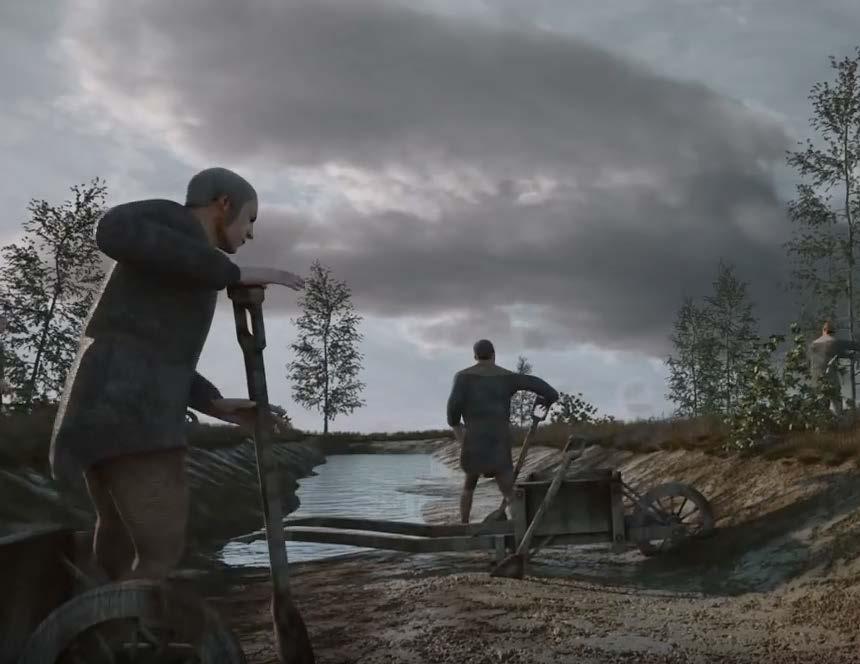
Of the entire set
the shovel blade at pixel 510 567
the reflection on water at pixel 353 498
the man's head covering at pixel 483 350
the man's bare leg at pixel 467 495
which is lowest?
the reflection on water at pixel 353 498

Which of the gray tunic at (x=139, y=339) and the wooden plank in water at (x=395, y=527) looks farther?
the wooden plank in water at (x=395, y=527)

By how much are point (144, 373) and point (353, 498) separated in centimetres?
1493

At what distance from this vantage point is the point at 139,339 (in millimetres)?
3119

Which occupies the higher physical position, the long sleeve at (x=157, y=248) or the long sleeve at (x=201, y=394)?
the long sleeve at (x=157, y=248)

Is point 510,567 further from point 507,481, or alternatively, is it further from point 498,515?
point 507,481

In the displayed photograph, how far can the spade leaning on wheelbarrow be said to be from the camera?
3.04 meters

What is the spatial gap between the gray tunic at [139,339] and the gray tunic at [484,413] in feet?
23.9

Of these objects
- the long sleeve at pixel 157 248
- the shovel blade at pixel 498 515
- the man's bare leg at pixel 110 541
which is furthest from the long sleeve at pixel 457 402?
the long sleeve at pixel 157 248

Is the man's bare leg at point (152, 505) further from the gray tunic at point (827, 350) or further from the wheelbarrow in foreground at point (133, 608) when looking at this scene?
the gray tunic at point (827, 350)

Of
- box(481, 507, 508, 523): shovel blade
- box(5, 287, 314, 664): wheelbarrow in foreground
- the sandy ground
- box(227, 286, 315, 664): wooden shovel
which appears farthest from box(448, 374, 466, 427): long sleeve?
box(227, 286, 315, 664): wooden shovel

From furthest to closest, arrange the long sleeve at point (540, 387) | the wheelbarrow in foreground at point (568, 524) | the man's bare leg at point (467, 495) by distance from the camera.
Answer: the man's bare leg at point (467, 495)
the long sleeve at point (540, 387)
the wheelbarrow in foreground at point (568, 524)

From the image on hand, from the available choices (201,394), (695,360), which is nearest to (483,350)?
(201,394)

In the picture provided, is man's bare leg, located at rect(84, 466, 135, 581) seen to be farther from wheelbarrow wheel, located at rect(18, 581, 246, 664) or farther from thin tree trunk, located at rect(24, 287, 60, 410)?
thin tree trunk, located at rect(24, 287, 60, 410)

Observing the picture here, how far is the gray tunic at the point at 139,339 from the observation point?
303cm
